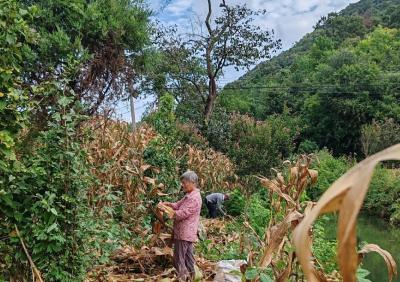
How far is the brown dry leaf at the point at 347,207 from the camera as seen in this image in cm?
53

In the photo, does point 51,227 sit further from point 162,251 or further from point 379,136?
point 379,136

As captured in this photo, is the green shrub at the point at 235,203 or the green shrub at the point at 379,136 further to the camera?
the green shrub at the point at 379,136

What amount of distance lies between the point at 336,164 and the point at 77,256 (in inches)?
979

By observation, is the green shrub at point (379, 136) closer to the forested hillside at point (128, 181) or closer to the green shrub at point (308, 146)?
the green shrub at point (308, 146)

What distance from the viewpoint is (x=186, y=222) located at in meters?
5.38

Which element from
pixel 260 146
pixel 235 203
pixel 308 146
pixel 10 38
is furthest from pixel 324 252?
pixel 308 146

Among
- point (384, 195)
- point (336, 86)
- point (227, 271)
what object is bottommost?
point (384, 195)

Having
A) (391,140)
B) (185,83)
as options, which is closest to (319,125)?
(391,140)

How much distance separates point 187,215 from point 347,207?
188 inches

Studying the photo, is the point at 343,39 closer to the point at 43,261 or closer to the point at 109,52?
the point at 109,52

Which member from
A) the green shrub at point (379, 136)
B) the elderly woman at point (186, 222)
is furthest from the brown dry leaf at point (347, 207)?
the green shrub at point (379, 136)

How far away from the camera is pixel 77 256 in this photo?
3607 mm

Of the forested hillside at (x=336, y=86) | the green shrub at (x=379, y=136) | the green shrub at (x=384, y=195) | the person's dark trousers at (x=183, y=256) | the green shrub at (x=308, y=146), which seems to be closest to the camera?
the person's dark trousers at (x=183, y=256)

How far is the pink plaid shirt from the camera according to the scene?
525cm
